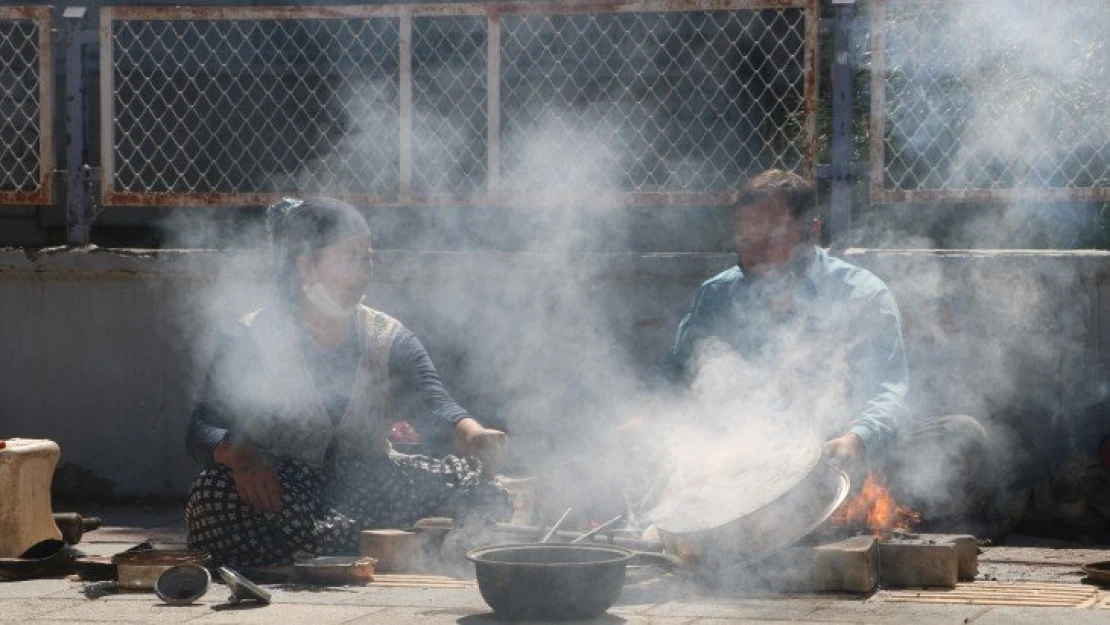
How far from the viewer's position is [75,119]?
951 centimetres

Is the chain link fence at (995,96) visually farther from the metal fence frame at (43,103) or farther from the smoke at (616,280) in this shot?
the metal fence frame at (43,103)

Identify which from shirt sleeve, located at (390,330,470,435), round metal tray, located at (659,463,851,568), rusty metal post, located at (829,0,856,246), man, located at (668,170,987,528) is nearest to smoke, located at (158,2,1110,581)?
rusty metal post, located at (829,0,856,246)

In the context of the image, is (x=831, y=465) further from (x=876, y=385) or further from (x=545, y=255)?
(x=545, y=255)

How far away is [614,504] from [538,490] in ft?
1.59

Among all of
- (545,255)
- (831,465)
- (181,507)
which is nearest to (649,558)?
(831,465)

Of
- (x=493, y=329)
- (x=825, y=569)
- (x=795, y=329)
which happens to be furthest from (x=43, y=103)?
(x=825, y=569)

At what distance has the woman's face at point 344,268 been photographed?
7059mm

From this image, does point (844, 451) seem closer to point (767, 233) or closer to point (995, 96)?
point (767, 233)

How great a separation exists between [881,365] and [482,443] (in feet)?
5.27

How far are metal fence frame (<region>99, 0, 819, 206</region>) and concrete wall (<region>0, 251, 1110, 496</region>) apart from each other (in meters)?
0.30

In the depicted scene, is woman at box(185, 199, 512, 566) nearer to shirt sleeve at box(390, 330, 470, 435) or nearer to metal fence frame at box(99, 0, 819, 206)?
shirt sleeve at box(390, 330, 470, 435)

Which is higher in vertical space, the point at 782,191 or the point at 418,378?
the point at 782,191

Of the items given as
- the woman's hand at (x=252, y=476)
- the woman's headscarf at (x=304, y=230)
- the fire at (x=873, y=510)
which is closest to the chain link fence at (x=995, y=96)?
the fire at (x=873, y=510)

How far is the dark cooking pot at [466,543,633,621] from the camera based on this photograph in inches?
216
